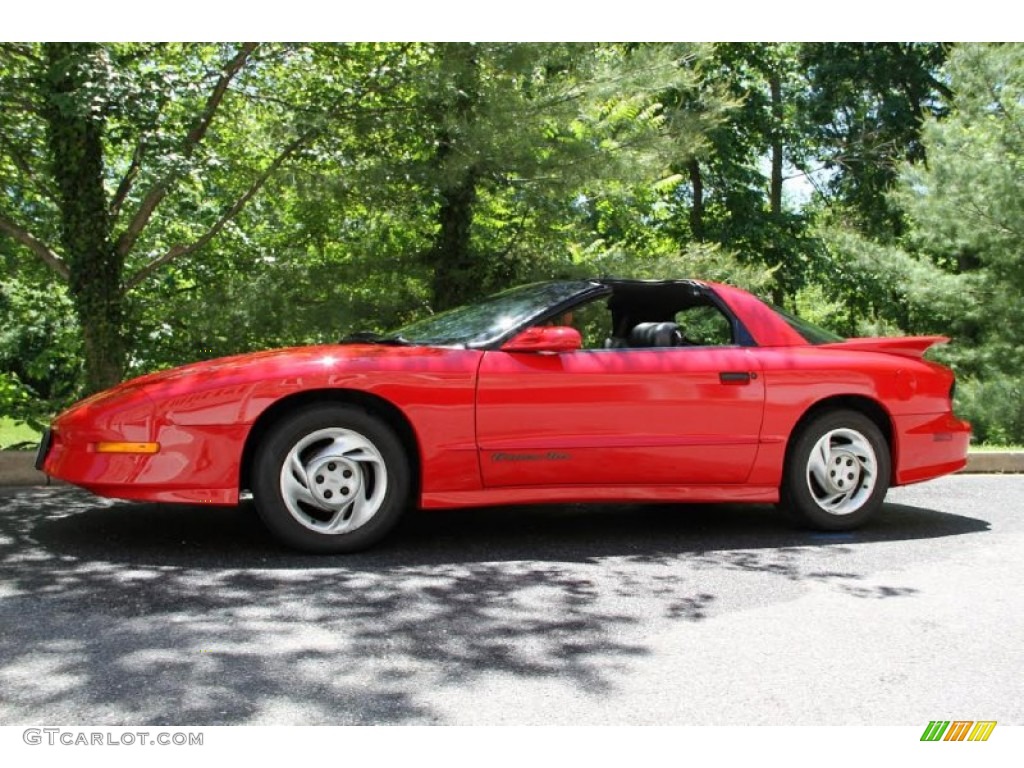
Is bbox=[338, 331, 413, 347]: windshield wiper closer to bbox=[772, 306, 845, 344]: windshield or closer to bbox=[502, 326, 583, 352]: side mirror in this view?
bbox=[502, 326, 583, 352]: side mirror

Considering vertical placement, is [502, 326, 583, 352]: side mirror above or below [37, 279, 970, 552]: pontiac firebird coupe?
above

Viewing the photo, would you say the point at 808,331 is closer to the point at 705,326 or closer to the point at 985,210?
the point at 705,326

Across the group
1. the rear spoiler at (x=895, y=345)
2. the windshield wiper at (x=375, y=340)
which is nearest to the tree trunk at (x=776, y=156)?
the rear spoiler at (x=895, y=345)

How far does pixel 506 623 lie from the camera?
4.03 metres

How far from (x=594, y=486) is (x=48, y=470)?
2633mm

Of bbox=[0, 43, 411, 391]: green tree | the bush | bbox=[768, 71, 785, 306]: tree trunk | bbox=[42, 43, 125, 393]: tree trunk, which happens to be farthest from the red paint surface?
bbox=[768, 71, 785, 306]: tree trunk

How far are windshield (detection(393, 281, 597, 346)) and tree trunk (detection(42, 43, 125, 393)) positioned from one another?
4.44m

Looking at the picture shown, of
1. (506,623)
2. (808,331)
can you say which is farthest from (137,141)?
(506,623)

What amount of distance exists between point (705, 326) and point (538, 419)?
221 centimetres

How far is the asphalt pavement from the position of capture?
10.3ft

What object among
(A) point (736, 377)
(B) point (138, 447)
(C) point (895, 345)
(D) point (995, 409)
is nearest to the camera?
(B) point (138, 447)

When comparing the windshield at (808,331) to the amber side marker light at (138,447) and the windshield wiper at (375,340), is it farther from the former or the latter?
the amber side marker light at (138,447)

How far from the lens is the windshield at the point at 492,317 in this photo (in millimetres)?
5578

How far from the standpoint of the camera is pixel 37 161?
1020 centimetres
